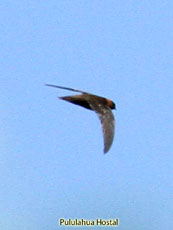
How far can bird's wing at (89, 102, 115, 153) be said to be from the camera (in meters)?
8.98

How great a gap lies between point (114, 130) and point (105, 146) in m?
0.61

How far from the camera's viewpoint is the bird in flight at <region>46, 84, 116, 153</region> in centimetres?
915

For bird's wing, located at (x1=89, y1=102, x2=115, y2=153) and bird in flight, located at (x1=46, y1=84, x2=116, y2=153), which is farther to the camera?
bird in flight, located at (x1=46, y1=84, x2=116, y2=153)

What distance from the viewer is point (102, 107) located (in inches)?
396

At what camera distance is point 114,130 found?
9.35 m

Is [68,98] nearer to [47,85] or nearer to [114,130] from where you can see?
[47,85]

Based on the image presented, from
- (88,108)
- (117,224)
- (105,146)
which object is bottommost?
(117,224)

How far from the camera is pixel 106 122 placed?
9.53m

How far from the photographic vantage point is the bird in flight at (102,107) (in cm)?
915

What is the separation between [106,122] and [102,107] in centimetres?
57

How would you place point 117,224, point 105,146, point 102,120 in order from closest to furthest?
point 105,146 < point 102,120 < point 117,224

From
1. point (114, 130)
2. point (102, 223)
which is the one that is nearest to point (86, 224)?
point (102, 223)

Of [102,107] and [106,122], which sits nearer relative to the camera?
[106,122]

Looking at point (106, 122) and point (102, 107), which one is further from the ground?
point (102, 107)
